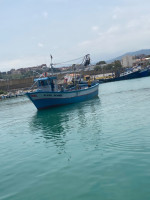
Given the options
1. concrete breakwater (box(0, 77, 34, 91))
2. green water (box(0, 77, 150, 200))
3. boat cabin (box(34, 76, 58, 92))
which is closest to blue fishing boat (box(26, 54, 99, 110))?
boat cabin (box(34, 76, 58, 92))

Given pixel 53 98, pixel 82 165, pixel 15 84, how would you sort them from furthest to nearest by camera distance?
pixel 15 84, pixel 53 98, pixel 82 165

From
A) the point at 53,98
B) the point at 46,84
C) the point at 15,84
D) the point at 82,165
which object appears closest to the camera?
the point at 82,165

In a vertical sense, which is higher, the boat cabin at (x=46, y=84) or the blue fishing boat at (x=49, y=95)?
the boat cabin at (x=46, y=84)

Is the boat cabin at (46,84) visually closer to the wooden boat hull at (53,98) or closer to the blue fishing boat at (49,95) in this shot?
the blue fishing boat at (49,95)

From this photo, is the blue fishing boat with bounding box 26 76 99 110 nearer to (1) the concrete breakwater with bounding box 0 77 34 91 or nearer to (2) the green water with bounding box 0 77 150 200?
(2) the green water with bounding box 0 77 150 200

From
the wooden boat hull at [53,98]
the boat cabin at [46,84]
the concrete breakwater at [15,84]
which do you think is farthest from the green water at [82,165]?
the concrete breakwater at [15,84]

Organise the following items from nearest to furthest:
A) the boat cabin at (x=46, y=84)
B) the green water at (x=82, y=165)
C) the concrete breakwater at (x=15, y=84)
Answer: the green water at (x=82, y=165), the boat cabin at (x=46, y=84), the concrete breakwater at (x=15, y=84)

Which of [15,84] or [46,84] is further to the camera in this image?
[15,84]

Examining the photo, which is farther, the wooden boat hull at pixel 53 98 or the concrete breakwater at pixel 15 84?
the concrete breakwater at pixel 15 84

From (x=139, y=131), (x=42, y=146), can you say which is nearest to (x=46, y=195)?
(x=42, y=146)

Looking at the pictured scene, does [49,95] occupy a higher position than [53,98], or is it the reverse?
[49,95]

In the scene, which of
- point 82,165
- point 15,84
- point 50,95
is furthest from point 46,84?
point 15,84

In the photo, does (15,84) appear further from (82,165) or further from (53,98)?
(82,165)

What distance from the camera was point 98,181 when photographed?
8.16 metres
